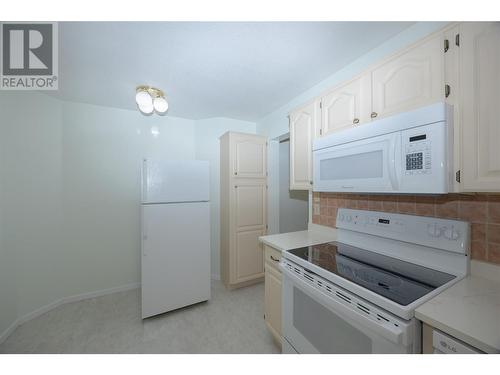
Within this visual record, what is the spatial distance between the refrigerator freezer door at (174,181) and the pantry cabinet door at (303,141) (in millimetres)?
967

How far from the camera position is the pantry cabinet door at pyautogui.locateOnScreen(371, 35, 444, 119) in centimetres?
92

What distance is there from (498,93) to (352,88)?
2.19 ft

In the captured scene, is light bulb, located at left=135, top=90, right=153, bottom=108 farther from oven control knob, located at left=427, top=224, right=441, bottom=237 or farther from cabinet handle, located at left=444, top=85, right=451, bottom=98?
oven control knob, located at left=427, top=224, right=441, bottom=237

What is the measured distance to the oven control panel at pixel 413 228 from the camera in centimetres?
101

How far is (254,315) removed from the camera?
2.00 m

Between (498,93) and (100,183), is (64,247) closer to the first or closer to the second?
(100,183)

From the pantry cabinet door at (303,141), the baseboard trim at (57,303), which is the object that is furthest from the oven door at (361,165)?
the baseboard trim at (57,303)

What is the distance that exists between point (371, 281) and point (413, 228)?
0.51 meters

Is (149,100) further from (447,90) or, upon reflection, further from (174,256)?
(447,90)

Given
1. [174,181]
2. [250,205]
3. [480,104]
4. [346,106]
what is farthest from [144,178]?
[480,104]

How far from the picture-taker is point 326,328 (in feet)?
3.38

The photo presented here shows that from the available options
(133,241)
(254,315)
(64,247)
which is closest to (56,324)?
(64,247)

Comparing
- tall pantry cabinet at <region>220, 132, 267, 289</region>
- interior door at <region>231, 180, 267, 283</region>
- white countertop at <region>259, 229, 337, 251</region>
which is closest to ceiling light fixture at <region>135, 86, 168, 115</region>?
tall pantry cabinet at <region>220, 132, 267, 289</region>

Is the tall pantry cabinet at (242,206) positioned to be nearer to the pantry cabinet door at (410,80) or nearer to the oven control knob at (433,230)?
the pantry cabinet door at (410,80)
